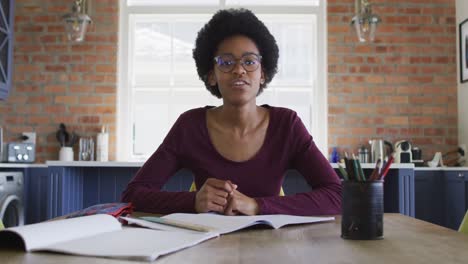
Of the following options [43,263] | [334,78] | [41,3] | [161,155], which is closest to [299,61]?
[334,78]

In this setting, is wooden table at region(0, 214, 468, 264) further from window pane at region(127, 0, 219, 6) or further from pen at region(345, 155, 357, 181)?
window pane at region(127, 0, 219, 6)

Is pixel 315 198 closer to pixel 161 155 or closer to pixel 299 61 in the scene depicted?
pixel 161 155

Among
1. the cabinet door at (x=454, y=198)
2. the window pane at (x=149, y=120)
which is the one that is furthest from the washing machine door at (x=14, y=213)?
the cabinet door at (x=454, y=198)

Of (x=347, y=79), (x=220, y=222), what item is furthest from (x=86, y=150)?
(x=220, y=222)

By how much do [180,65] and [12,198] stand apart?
1.89 metres

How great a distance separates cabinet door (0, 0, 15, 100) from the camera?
4492 millimetres

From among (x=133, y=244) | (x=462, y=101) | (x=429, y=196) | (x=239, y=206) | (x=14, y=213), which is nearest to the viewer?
(x=133, y=244)

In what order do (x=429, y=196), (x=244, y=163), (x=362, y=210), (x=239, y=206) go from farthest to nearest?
(x=429, y=196) → (x=244, y=163) → (x=239, y=206) → (x=362, y=210)

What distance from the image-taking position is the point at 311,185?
177 centimetres

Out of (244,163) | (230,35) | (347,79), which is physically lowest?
(244,163)

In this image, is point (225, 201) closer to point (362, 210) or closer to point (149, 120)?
point (362, 210)

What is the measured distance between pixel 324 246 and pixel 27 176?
3.84 metres

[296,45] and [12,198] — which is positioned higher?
[296,45]

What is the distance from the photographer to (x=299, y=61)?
16.4 feet
